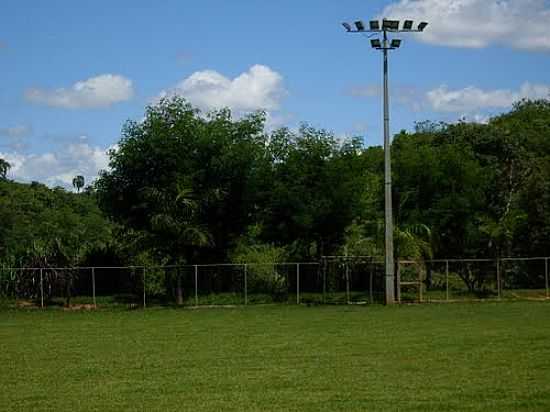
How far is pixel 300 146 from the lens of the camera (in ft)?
145

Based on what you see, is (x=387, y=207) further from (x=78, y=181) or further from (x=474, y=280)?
(x=78, y=181)

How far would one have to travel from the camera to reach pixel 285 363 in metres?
18.1

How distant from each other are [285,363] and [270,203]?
25.5m

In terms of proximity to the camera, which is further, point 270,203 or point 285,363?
point 270,203

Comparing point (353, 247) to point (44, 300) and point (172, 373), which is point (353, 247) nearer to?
point (44, 300)

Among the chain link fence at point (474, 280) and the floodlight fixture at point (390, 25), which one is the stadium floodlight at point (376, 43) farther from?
the chain link fence at point (474, 280)

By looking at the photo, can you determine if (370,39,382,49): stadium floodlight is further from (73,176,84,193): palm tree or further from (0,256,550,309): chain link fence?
(73,176,84,193): palm tree

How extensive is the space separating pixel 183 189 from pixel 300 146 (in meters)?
6.39

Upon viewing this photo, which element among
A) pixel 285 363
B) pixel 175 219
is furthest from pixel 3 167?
pixel 285 363

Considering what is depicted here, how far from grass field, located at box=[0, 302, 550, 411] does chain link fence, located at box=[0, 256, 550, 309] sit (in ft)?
30.1

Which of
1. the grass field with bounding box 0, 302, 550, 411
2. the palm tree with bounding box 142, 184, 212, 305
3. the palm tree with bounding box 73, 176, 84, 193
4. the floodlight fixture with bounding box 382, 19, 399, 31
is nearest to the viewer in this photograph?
the grass field with bounding box 0, 302, 550, 411

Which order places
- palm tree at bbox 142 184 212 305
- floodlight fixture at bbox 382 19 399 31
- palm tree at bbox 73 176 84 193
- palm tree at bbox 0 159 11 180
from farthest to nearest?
palm tree at bbox 73 176 84 193
palm tree at bbox 0 159 11 180
palm tree at bbox 142 184 212 305
floodlight fixture at bbox 382 19 399 31

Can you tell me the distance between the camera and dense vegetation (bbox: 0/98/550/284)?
4225 centimetres

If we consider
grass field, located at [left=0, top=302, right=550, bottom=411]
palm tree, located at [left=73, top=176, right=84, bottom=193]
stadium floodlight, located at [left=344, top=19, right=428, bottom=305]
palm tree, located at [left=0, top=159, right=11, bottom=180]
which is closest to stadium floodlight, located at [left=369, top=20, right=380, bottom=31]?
stadium floodlight, located at [left=344, top=19, right=428, bottom=305]
